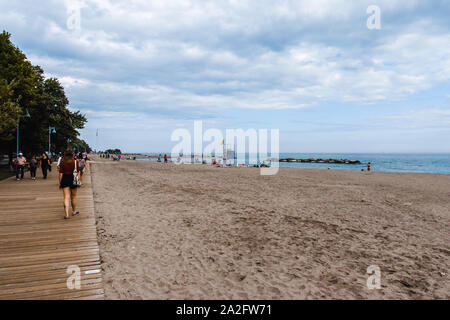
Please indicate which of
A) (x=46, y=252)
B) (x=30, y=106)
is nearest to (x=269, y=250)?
(x=46, y=252)

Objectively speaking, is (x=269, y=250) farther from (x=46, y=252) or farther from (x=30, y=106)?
(x=30, y=106)

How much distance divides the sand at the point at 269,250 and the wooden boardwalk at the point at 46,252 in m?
0.33

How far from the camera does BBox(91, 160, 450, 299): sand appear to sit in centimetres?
448

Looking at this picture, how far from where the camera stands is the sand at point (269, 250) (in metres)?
4.48

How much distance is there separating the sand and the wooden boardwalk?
0.33 meters

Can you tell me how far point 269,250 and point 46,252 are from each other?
4919mm

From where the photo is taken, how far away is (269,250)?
20.8 ft

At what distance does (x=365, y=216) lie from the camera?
10.0 meters

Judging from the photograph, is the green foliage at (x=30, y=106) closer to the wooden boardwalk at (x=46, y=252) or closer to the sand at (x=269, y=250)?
the wooden boardwalk at (x=46, y=252)

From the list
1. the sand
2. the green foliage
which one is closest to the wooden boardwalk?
the sand

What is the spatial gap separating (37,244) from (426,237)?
10.3 meters

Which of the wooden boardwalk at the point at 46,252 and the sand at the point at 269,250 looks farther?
the sand at the point at 269,250

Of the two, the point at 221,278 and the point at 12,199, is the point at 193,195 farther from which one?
the point at 221,278

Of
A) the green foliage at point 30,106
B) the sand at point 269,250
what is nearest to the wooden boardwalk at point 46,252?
the sand at point 269,250
